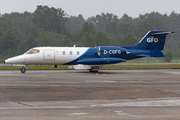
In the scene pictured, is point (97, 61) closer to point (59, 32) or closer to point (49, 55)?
point (49, 55)

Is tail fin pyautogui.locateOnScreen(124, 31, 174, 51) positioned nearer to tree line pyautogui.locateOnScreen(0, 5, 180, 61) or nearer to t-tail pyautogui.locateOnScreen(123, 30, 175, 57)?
t-tail pyautogui.locateOnScreen(123, 30, 175, 57)

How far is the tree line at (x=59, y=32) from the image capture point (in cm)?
8662

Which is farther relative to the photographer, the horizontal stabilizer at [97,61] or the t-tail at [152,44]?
the t-tail at [152,44]

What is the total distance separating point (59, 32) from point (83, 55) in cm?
10086

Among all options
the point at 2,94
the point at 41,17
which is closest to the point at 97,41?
the point at 41,17

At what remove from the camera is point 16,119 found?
28.5ft

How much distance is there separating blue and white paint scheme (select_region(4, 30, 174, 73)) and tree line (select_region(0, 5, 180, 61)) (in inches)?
2197

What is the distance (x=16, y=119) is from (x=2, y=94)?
5.60m

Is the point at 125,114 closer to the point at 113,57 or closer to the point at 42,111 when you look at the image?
the point at 42,111

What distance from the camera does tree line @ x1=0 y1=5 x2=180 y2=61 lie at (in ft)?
284

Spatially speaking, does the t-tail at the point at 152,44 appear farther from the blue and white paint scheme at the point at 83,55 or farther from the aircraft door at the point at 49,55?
the aircraft door at the point at 49,55

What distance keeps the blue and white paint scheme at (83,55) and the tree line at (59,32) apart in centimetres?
5579

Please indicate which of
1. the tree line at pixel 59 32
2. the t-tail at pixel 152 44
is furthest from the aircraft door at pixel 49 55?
the tree line at pixel 59 32

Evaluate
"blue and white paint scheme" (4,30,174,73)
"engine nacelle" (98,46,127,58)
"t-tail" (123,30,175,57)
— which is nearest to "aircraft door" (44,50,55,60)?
"blue and white paint scheme" (4,30,174,73)
